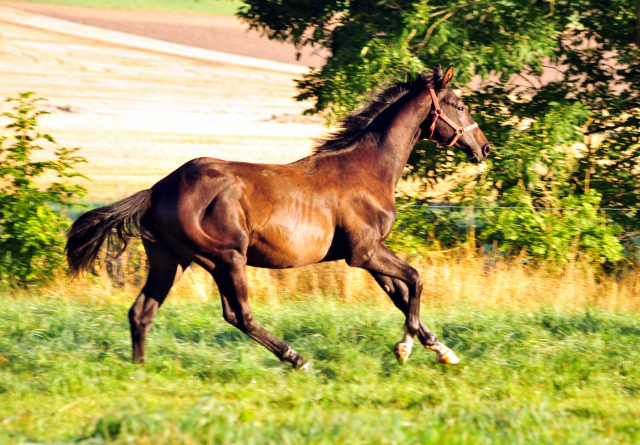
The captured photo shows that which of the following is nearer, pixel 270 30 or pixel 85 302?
pixel 85 302

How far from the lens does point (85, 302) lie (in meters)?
7.27

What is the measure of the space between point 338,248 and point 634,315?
11.8 ft

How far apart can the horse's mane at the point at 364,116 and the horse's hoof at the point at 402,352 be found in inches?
69.0

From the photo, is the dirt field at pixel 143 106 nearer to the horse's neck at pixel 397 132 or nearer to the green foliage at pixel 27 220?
the green foliage at pixel 27 220

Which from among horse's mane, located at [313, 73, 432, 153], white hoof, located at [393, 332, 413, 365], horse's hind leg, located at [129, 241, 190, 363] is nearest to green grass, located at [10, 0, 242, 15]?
horse's mane, located at [313, 73, 432, 153]

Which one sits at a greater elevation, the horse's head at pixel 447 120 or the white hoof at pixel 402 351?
the horse's head at pixel 447 120

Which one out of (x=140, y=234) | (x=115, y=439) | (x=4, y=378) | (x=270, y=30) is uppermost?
(x=270, y=30)

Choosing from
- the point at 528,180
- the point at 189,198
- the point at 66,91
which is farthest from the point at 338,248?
the point at 66,91

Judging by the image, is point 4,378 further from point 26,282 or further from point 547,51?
point 547,51

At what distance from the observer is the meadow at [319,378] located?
378 centimetres

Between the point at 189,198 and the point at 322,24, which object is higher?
the point at 322,24

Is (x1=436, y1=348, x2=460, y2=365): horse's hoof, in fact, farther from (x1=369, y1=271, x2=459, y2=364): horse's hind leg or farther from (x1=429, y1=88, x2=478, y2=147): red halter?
(x1=429, y1=88, x2=478, y2=147): red halter

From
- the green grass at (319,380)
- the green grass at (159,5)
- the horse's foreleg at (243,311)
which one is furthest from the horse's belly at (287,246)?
the green grass at (159,5)

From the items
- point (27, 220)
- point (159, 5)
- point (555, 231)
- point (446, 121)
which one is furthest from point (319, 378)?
point (159, 5)
